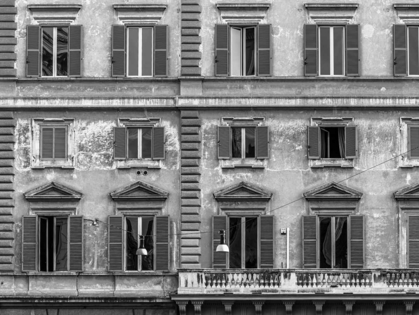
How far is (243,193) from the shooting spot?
63.6 m

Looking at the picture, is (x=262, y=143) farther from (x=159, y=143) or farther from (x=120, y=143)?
(x=120, y=143)

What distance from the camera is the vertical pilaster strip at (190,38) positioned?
6450 centimetres

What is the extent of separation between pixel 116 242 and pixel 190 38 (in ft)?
29.0

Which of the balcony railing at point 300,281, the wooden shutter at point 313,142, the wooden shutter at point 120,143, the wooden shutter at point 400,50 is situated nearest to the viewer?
the balcony railing at point 300,281

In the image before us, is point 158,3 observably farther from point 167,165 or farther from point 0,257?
point 0,257

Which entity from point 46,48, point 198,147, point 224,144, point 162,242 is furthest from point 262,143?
point 46,48

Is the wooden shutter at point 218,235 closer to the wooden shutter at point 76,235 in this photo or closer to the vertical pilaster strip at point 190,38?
the wooden shutter at point 76,235

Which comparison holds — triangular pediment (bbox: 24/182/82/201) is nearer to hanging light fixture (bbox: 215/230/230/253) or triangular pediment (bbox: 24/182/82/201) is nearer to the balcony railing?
the balcony railing

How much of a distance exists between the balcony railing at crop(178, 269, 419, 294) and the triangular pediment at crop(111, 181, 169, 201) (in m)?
3.52

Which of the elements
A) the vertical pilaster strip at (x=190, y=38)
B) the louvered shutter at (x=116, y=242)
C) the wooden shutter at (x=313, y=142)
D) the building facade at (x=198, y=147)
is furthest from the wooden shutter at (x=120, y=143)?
the wooden shutter at (x=313, y=142)

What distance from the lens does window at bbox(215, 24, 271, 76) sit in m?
64.5

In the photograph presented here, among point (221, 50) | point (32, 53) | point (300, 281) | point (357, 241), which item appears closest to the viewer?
point (300, 281)

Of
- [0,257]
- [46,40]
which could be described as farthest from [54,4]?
[0,257]

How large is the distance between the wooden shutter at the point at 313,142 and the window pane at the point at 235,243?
3964 millimetres
